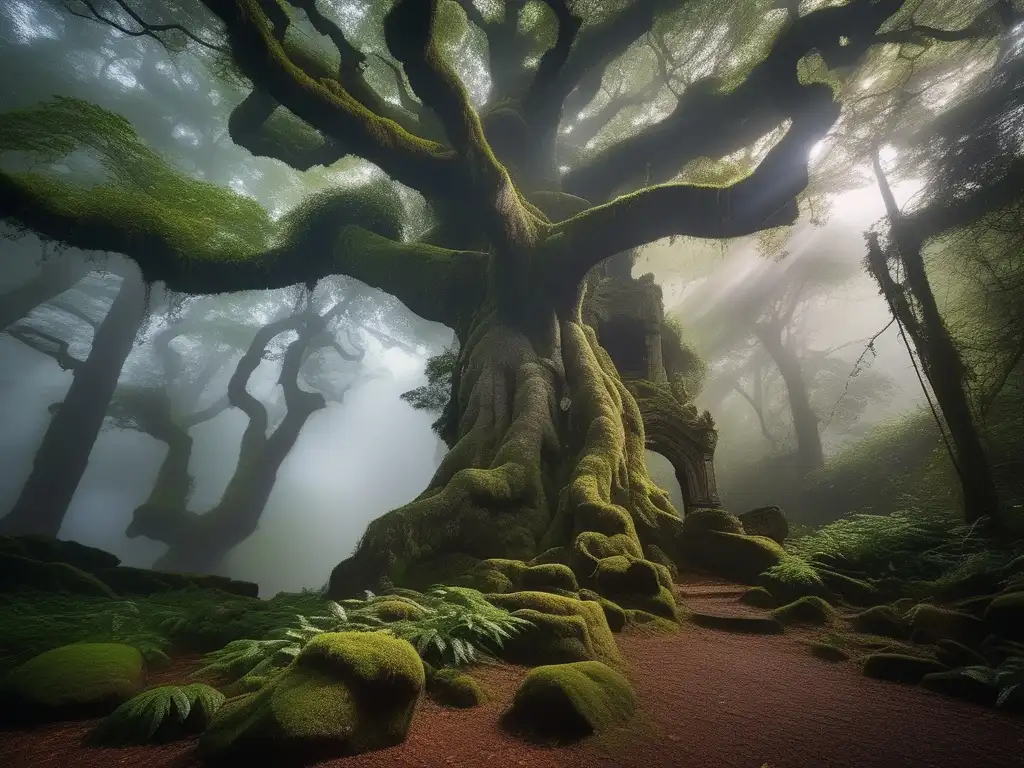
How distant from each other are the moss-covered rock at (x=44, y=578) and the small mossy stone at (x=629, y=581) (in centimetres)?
654

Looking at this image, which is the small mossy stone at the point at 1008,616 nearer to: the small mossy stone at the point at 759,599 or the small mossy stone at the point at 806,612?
the small mossy stone at the point at 806,612

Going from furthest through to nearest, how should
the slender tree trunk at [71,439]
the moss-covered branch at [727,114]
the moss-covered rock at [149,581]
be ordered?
the slender tree trunk at [71,439] < the moss-covered branch at [727,114] < the moss-covered rock at [149,581]

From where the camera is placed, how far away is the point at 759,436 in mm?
38562

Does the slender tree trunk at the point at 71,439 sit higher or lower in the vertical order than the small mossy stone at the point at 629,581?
higher

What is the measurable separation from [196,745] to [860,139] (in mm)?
20170

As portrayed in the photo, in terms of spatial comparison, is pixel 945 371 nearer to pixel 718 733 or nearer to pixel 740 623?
pixel 740 623

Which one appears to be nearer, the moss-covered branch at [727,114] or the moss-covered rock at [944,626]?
the moss-covered rock at [944,626]

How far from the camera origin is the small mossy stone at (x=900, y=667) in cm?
299

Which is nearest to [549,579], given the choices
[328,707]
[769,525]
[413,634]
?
[413,634]

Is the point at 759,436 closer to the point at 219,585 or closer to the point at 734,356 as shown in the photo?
the point at 734,356

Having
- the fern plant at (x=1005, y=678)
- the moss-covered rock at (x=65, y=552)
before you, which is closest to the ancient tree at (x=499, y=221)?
the fern plant at (x=1005, y=678)

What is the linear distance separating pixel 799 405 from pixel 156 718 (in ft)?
97.3

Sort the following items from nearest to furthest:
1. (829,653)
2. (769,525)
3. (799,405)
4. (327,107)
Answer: (829,653) → (327,107) → (769,525) → (799,405)

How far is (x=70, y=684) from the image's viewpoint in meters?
2.25
